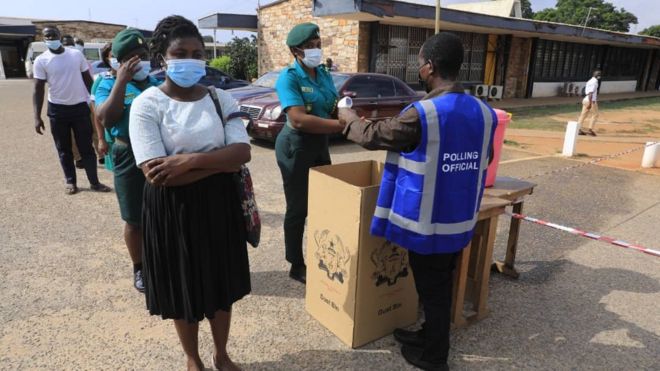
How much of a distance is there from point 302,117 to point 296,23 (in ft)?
44.9

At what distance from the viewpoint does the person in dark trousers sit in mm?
2084

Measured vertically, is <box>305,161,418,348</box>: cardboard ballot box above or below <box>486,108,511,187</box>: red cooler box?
below

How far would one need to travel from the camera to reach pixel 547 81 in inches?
861

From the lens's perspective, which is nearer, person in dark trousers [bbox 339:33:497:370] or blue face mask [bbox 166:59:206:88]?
blue face mask [bbox 166:59:206:88]

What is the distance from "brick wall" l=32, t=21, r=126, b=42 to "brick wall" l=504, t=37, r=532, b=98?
25631 millimetres

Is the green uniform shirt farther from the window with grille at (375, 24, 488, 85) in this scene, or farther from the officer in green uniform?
the window with grille at (375, 24, 488, 85)

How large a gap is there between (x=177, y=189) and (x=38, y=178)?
4920 millimetres

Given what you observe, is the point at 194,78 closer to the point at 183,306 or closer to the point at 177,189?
the point at 177,189

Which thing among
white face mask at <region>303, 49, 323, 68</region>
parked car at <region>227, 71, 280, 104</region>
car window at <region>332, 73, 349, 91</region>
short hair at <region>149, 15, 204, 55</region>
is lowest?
parked car at <region>227, 71, 280, 104</region>

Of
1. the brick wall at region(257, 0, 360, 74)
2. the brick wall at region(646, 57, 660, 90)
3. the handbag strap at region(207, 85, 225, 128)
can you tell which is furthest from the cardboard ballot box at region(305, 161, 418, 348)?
the brick wall at region(646, 57, 660, 90)

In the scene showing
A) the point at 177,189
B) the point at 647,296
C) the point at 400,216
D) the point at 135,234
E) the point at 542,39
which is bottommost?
the point at 647,296

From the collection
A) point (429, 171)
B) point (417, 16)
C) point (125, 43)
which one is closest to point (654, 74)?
point (417, 16)

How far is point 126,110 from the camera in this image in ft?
9.28

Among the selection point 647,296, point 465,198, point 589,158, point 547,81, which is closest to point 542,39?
point 547,81
